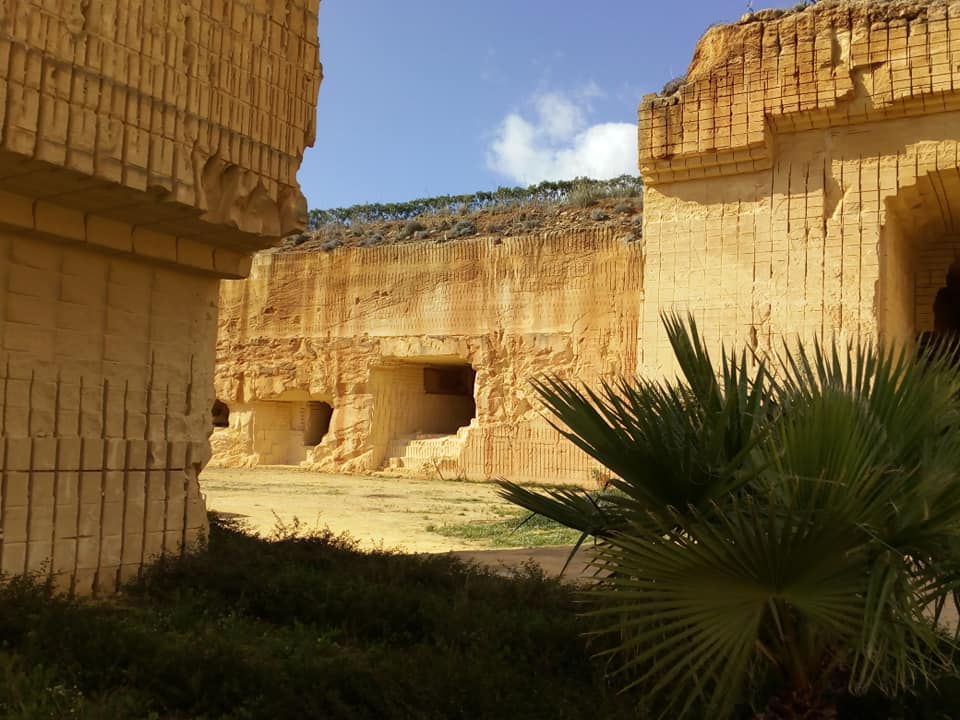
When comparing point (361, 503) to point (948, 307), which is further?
point (948, 307)

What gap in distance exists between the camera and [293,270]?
20.8 m

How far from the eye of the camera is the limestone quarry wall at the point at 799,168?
30.3 ft

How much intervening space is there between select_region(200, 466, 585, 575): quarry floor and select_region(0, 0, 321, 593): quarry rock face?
247 cm

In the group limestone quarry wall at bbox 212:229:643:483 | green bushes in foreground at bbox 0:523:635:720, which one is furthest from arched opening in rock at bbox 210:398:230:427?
green bushes in foreground at bbox 0:523:635:720

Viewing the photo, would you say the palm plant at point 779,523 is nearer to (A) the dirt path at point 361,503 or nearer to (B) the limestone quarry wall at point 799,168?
(A) the dirt path at point 361,503

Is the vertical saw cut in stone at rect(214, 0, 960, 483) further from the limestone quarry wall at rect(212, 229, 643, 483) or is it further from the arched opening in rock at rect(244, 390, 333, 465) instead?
the arched opening in rock at rect(244, 390, 333, 465)

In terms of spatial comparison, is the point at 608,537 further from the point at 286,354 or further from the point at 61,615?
the point at 286,354

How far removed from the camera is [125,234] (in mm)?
4535

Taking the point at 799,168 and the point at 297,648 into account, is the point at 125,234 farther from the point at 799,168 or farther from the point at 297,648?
the point at 799,168

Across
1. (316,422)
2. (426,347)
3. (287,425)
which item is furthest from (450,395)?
(287,425)

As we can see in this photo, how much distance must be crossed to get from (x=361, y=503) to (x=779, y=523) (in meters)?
9.79

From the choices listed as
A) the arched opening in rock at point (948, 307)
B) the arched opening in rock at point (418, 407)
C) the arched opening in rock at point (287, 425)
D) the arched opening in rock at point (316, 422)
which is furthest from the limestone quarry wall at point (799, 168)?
the arched opening in rock at point (316, 422)

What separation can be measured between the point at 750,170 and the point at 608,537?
7956mm

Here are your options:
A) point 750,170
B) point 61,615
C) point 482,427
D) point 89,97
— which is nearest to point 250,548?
point 61,615
